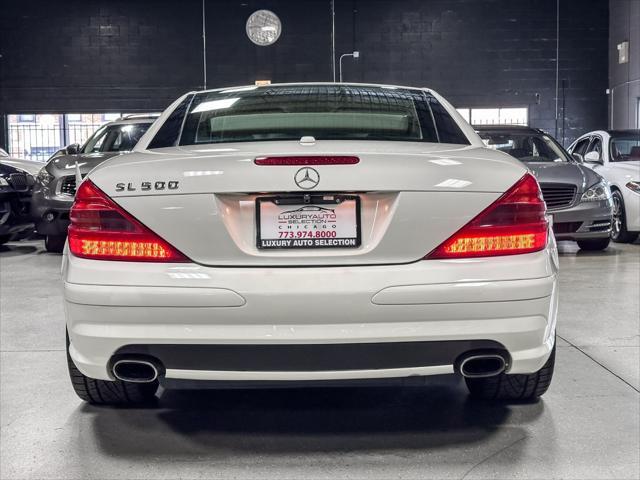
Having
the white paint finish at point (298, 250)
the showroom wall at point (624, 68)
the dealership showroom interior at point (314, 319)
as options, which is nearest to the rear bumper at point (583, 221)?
the dealership showroom interior at point (314, 319)

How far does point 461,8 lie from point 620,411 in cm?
1842

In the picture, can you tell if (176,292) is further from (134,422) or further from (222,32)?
(222,32)

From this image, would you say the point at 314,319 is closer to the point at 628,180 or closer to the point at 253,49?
the point at 628,180

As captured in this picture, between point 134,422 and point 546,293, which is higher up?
point 546,293

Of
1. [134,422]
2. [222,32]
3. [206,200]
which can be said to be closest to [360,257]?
[206,200]

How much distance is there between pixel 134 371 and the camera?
268cm

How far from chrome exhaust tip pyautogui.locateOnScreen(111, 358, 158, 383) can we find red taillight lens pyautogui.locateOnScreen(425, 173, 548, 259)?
3.09 feet

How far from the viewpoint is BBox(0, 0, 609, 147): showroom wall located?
20.1m

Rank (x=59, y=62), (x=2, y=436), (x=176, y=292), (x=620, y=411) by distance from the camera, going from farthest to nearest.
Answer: (x=59, y=62), (x=620, y=411), (x=2, y=436), (x=176, y=292)

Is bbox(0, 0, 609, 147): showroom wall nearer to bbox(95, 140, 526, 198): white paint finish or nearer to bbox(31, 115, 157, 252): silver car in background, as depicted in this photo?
bbox(31, 115, 157, 252): silver car in background

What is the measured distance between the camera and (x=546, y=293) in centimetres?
260

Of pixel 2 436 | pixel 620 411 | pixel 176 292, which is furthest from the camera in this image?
pixel 620 411

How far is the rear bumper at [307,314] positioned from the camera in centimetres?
Answer: 245

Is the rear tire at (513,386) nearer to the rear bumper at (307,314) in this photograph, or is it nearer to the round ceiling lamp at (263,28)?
the rear bumper at (307,314)
